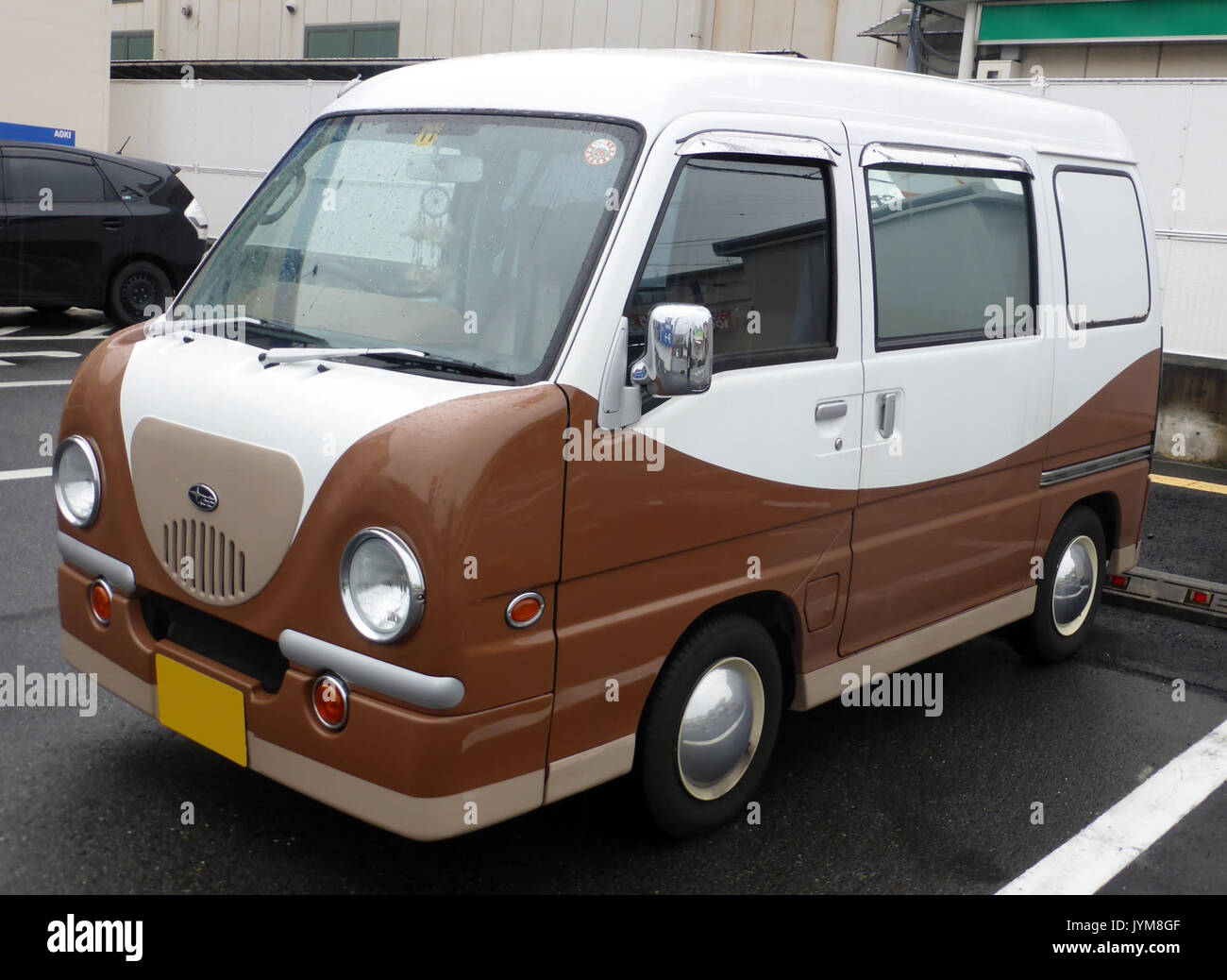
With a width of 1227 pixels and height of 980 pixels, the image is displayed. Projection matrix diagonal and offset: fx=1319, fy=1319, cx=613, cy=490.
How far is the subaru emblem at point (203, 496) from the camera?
10.6 ft

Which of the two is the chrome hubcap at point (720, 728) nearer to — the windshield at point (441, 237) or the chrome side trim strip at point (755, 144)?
the windshield at point (441, 237)

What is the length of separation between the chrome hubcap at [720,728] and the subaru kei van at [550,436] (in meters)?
0.01

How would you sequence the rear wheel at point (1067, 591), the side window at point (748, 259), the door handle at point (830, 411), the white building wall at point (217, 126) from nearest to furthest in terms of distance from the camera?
the side window at point (748, 259) < the door handle at point (830, 411) < the rear wheel at point (1067, 591) < the white building wall at point (217, 126)

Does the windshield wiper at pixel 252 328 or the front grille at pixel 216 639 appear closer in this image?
the front grille at pixel 216 639

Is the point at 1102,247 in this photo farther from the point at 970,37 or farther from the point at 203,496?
the point at 970,37

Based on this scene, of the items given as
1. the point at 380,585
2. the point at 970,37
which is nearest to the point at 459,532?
the point at 380,585

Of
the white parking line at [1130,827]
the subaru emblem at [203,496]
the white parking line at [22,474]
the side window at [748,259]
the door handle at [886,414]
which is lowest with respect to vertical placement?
the white parking line at [1130,827]

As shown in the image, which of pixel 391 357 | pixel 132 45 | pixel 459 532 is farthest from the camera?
pixel 132 45

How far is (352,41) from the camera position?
25906 millimetres

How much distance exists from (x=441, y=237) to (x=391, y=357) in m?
0.41

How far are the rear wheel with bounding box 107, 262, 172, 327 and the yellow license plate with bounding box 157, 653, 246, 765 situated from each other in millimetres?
9566

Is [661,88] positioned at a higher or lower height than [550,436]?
higher

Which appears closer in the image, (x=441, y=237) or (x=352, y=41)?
(x=441, y=237)

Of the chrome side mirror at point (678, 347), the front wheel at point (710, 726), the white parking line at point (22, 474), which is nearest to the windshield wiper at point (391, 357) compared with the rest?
the chrome side mirror at point (678, 347)
